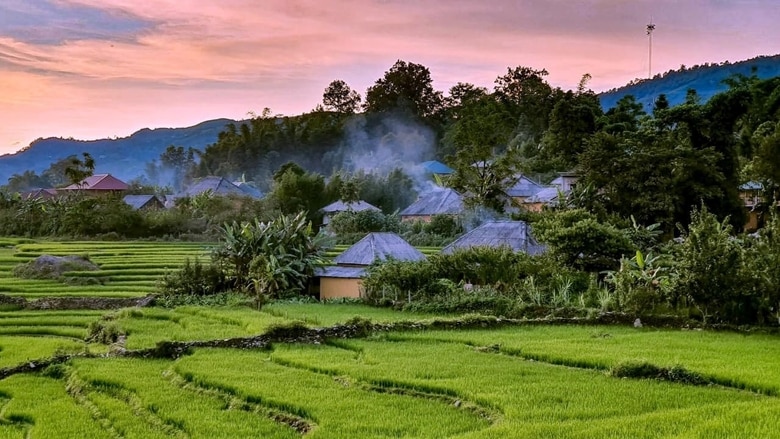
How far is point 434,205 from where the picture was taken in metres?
51.7

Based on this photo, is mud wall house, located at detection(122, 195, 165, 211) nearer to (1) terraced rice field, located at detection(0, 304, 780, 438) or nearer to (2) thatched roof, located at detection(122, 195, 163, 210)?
(2) thatched roof, located at detection(122, 195, 163, 210)

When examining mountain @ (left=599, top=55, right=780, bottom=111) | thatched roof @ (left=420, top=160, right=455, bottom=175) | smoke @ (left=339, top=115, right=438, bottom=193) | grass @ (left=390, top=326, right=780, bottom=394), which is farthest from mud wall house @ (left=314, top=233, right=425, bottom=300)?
mountain @ (left=599, top=55, right=780, bottom=111)

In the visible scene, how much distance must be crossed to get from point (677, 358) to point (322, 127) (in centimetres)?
7843

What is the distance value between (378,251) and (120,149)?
6658 inches

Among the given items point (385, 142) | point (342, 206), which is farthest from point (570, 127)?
point (385, 142)

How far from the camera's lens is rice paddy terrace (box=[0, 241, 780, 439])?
9.05 metres

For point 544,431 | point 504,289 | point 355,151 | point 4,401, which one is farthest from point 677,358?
point 355,151

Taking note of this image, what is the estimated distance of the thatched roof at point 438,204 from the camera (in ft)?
162

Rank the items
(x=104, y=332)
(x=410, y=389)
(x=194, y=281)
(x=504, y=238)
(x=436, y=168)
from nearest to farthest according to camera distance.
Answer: (x=410, y=389) → (x=104, y=332) → (x=194, y=281) → (x=504, y=238) → (x=436, y=168)

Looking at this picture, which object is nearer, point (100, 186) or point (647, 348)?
point (647, 348)

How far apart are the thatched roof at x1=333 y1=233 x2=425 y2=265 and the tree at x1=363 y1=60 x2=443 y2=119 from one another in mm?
64431

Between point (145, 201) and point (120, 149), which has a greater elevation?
point (120, 149)

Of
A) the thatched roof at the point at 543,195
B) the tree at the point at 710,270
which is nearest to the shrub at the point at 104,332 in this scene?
the tree at the point at 710,270

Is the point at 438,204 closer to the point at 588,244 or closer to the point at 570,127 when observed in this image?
the point at 570,127
